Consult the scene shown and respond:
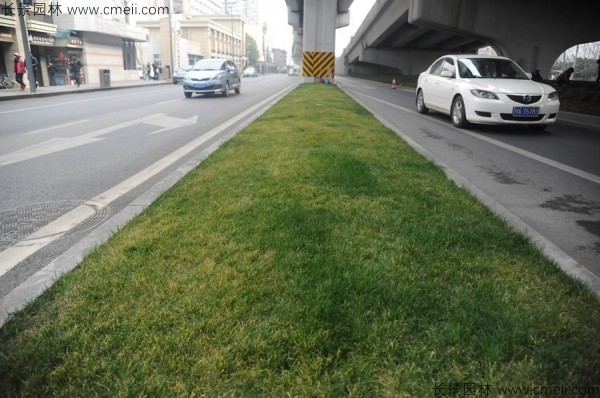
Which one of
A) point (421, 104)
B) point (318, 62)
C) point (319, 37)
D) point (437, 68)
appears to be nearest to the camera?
point (437, 68)

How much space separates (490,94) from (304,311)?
28.0 ft

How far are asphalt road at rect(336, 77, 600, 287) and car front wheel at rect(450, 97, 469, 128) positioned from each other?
0.56 ft

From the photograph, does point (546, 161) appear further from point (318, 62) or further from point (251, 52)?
point (251, 52)

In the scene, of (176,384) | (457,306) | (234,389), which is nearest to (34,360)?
(176,384)

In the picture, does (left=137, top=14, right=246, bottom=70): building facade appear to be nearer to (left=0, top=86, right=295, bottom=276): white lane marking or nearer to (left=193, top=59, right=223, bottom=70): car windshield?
(left=193, top=59, right=223, bottom=70): car windshield

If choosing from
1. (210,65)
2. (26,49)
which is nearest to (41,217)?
(210,65)

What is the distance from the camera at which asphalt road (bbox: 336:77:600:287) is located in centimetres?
380

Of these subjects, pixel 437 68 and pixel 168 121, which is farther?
pixel 437 68

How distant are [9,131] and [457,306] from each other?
10.2 meters

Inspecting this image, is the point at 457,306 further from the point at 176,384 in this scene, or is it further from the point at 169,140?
the point at 169,140

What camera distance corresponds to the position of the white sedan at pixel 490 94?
8992 millimetres

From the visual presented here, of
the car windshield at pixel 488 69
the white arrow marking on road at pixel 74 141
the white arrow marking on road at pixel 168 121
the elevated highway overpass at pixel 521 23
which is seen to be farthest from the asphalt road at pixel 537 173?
the elevated highway overpass at pixel 521 23

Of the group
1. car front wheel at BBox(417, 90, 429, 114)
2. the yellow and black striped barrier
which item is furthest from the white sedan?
the yellow and black striped barrier

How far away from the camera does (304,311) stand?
7.34ft
